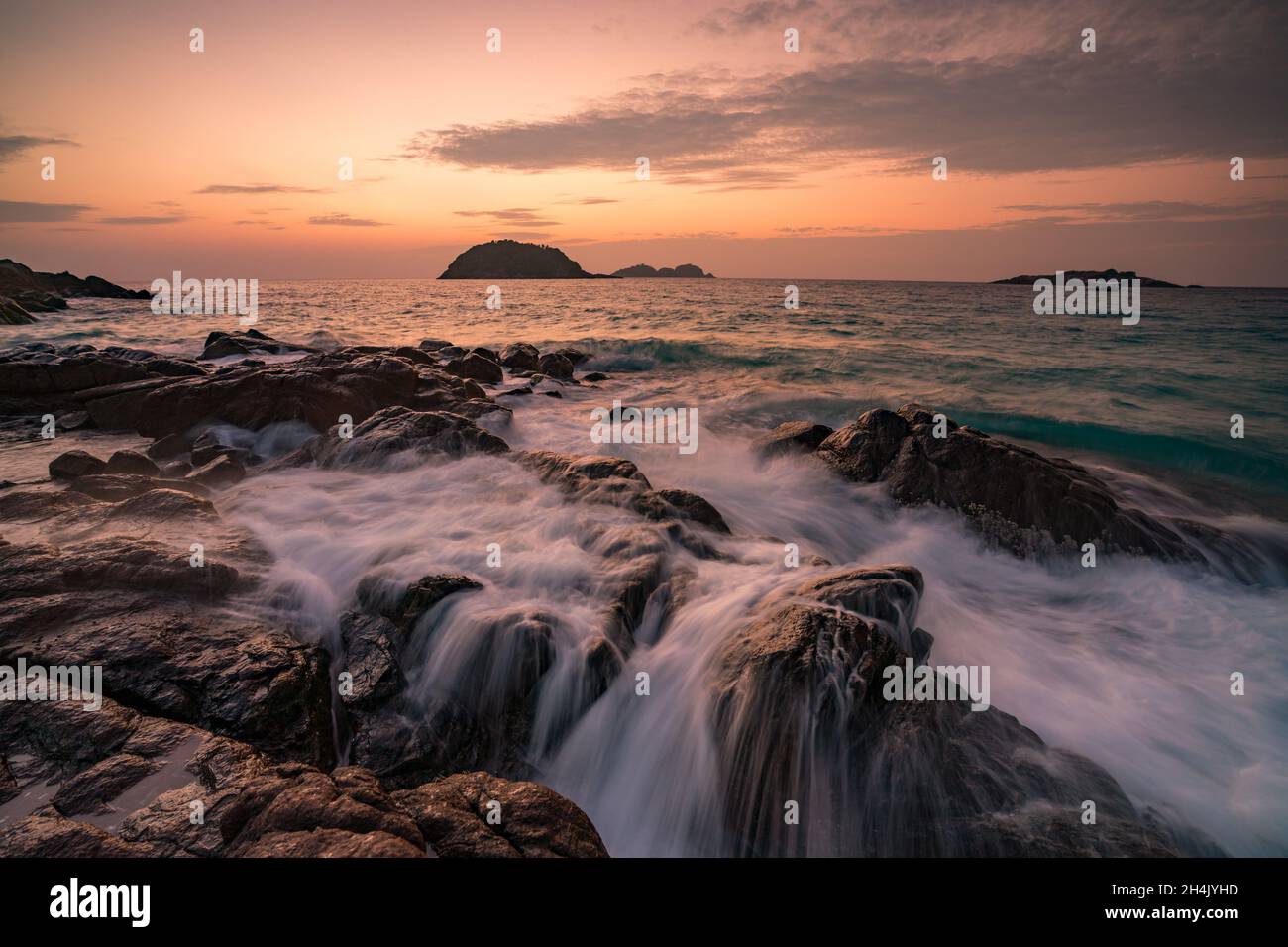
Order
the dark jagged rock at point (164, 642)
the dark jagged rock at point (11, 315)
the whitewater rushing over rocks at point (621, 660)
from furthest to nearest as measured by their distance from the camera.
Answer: the dark jagged rock at point (11, 315) < the dark jagged rock at point (164, 642) < the whitewater rushing over rocks at point (621, 660)

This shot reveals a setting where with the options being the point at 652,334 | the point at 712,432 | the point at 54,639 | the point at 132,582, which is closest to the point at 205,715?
the point at 54,639

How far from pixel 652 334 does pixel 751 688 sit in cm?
3441

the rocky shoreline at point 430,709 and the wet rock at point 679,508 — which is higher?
the wet rock at point 679,508

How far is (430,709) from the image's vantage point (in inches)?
207

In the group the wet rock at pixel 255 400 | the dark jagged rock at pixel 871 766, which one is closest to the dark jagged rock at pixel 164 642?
the dark jagged rock at pixel 871 766

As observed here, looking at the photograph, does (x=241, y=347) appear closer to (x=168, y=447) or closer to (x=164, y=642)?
(x=168, y=447)

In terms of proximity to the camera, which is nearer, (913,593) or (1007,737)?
(1007,737)

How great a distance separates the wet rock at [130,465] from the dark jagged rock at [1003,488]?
1303 cm

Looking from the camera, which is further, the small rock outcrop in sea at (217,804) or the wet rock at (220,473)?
the wet rock at (220,473)

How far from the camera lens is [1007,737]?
4965mm

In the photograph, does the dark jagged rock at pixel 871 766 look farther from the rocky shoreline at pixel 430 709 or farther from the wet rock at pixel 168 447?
the wet rock at pixel 168 447

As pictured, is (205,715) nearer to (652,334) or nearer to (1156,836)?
(1156,836)

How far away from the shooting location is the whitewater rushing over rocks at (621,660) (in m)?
3.59

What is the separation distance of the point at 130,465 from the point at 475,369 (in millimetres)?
12892
